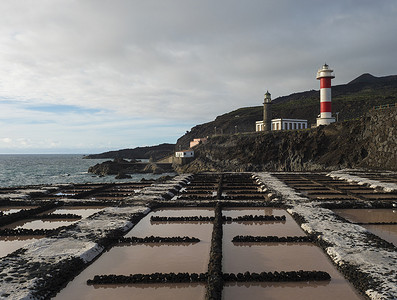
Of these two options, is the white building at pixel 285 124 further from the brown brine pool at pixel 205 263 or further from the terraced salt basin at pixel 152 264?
the terraced salt basin at pixel 152 264

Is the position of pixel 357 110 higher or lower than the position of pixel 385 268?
higher

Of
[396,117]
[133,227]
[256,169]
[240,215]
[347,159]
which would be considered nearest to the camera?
[133,227]

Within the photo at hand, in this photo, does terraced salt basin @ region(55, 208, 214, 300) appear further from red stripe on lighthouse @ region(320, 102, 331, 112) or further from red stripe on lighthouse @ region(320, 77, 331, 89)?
red stripe on lighthouse @ region(320, 102, 331, 112)

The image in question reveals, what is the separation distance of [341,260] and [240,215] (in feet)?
16.5

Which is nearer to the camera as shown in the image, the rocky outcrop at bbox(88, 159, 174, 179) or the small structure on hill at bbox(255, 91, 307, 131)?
the small structure on hill at bbox(255, 91, 307, 131)

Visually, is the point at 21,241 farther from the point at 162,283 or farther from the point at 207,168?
the point at 207,168

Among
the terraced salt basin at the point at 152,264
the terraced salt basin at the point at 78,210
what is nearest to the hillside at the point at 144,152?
the terraced salt basin at the point at 78,210

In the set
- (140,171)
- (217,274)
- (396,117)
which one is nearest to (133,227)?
(217,274)

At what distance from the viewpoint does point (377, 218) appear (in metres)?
10.7

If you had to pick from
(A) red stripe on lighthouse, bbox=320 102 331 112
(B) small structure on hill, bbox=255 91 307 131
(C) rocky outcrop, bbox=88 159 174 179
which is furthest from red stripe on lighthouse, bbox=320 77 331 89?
(C) rocky outcrop, bbox=88 159 174 179

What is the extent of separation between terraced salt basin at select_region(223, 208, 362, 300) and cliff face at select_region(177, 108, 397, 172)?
26.1 metres

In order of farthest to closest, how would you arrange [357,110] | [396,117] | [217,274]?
[357,110]
[396,117]
[217,274]

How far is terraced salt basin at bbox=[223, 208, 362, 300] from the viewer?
5.37 m

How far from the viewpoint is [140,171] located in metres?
82.6
